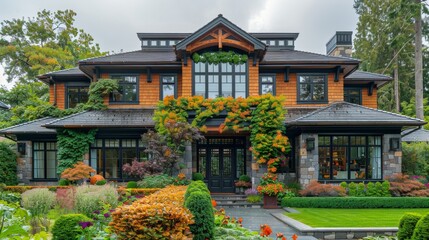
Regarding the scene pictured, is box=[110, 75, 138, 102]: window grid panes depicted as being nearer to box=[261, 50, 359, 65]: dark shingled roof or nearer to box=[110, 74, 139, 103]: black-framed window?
box=[110, 74, 139, 103]: black-framed window

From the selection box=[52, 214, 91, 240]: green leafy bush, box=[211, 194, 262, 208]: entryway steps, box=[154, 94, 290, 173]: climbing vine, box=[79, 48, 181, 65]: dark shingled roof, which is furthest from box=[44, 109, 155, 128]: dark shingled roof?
box=[52, 214, 91, 240]: green leafy bush

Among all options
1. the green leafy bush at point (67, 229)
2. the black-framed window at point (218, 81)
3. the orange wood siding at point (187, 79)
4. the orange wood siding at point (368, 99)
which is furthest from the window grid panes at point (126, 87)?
the green leafy bush at point (67, 229)

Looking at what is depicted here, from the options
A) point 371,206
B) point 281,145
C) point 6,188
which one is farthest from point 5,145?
point 371,206

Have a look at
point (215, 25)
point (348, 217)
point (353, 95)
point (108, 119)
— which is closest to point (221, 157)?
point (108, 119)

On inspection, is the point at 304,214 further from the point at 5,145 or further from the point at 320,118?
the point at 5,145

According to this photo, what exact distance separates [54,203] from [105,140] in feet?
27.2

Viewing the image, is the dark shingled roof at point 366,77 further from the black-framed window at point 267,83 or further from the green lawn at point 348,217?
the green lawn at point 348,217

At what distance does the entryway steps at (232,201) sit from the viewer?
16766 mm

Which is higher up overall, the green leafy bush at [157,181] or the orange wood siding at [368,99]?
the orange wood siding at [368,99]

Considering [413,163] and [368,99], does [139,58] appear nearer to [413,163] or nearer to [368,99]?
[368,99]

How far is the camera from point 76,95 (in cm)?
2178

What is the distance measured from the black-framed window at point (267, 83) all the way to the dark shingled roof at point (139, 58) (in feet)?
14.5

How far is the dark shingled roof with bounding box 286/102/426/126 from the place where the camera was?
56.4ft

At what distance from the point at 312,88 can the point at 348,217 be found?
9150mm
